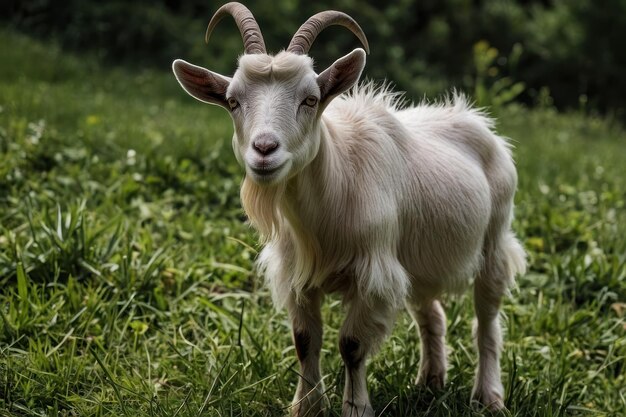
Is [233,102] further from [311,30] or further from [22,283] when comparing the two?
[22,283]

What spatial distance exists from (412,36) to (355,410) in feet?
46.7

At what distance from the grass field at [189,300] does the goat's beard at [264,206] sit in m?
0.70

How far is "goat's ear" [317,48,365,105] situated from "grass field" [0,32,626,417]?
4.16 ft

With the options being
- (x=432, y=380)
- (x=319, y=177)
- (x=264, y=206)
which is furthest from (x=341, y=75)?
(x=432, y=380)

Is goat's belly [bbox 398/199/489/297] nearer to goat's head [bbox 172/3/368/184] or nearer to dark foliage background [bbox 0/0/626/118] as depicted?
goat's head [bbox 172/3/368/184]

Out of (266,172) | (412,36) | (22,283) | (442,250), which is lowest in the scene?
(412,36)

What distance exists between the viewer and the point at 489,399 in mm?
4289

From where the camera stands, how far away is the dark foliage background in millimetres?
13945

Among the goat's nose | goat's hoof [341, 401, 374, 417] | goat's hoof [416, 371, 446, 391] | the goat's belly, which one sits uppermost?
the goat's nose

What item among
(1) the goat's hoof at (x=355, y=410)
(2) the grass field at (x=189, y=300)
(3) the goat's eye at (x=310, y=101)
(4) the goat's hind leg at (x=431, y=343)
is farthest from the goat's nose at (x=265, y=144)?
(4) the goat's hind leg at (x=431, y=343)

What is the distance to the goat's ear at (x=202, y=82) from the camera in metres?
3.52

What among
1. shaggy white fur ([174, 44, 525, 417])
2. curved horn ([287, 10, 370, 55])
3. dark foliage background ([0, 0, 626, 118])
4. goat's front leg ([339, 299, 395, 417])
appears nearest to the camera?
shaggy white fur ([174, 44, 525, 417])

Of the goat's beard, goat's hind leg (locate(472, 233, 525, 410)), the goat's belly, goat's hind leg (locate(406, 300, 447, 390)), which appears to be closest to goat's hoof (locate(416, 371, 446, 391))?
goat's hind leg (locate(406, 300, 447, 390))

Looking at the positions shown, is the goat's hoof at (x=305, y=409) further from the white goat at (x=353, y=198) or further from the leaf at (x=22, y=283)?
the leaf at (x=22, y=283)
